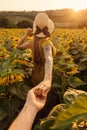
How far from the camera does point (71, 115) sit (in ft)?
3.97

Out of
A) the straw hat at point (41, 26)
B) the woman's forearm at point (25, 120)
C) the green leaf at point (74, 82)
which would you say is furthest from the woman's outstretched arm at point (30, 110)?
the green leaf at point (74, 82)

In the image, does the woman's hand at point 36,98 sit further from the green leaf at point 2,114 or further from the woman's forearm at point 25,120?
the green leaf at point 2,114

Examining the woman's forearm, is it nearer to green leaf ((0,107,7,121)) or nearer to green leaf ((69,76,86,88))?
green leaf ((0,107,7,121))

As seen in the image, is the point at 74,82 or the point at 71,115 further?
the point at 74,82

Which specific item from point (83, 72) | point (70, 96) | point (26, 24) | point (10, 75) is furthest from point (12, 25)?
point (70, 96)

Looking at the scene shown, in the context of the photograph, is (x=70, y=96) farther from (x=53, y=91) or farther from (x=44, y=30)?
(x=53, y=91)

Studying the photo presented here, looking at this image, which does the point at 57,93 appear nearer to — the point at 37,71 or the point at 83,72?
the point at 37,71

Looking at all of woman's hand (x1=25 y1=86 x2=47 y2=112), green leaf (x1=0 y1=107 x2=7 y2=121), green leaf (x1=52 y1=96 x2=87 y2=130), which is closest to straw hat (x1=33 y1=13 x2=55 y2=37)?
green leaf (x1=0 y1=107 x2=7 y2=121)

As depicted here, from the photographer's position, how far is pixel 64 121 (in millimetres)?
1187

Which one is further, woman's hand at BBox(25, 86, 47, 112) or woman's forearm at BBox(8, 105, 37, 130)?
woman's hand at BBox(25, 86, 47, 112)

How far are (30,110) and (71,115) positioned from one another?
41 cm

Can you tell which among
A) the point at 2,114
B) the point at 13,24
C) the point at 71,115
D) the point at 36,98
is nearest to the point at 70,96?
the point at 36,98

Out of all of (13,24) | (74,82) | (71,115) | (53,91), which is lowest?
(13,24)

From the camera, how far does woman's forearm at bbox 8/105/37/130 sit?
4.76 feet
